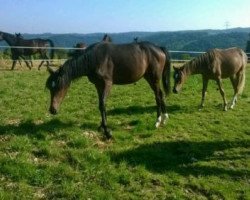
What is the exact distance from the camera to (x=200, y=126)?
1043 centimetres

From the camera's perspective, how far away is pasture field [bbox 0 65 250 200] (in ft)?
22.4

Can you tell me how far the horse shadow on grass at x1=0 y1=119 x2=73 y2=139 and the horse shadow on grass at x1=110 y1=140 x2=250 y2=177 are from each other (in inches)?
69.3

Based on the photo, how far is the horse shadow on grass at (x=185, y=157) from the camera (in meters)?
7.74

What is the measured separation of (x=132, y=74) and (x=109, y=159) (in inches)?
102

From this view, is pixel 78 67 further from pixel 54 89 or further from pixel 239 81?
pixel 239 81

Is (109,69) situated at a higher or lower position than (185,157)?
higher

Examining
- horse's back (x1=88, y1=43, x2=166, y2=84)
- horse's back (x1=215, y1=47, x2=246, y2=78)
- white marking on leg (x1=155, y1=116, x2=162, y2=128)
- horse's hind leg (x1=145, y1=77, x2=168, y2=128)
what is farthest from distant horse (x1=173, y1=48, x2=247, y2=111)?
horse's back (x1=88, y1=43, x2=166, y2=84)

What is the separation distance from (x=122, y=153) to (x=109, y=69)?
2040 millimetres

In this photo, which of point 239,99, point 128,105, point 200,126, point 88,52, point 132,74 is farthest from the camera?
point 239,99

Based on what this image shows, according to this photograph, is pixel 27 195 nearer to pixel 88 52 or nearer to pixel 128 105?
pixel 88 52

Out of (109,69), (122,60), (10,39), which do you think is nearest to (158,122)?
(122,60)

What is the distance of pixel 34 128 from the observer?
921 centimetres

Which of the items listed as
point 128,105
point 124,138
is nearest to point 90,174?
point 124,138

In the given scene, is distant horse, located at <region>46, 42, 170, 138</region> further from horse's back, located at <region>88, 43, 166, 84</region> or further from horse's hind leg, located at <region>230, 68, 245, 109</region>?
horse's hind leg, located at <region>230, 68, 245, 109</region>
